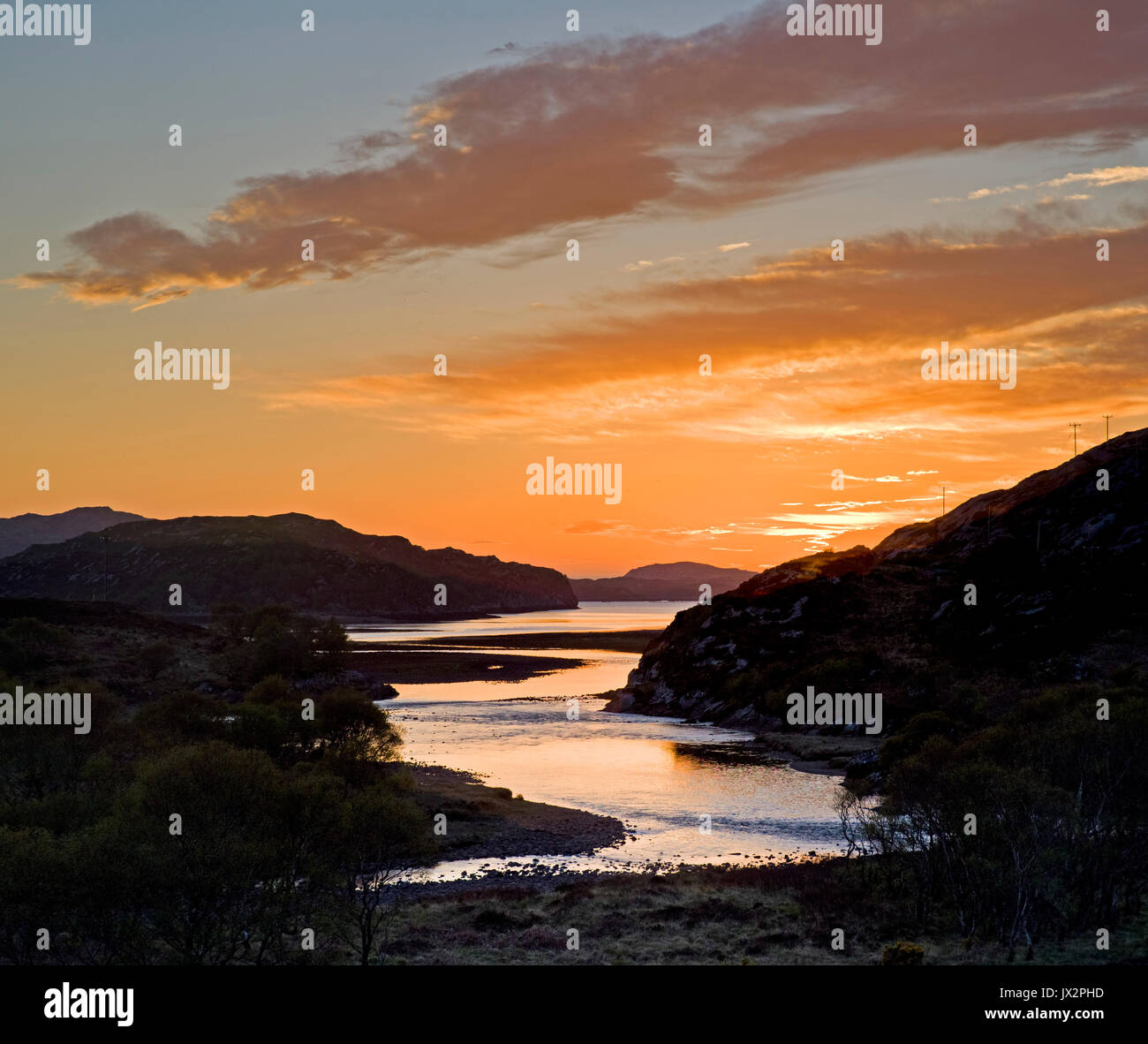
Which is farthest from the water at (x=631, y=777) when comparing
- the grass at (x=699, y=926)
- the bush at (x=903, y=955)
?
the bush at (x=903, y=955)

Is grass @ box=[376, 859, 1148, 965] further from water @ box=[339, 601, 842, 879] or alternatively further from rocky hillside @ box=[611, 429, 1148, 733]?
rocky hillside @ box=[611, 429, 1148, 733]

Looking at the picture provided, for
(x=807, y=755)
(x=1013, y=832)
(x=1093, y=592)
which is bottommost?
(x=807, y=755)

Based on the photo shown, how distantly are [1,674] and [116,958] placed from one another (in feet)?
197

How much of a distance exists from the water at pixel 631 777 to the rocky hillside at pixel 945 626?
14.6 metres

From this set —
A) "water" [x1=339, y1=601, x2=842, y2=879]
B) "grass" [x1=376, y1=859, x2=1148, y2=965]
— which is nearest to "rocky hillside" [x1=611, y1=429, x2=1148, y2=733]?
"water" [x1=339, y1=601, x2=842, y2=879]

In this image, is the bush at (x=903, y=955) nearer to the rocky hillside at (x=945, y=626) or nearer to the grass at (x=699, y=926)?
the grass at (x=699, y=926)

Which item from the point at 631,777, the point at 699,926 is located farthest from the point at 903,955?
the point at 631,777

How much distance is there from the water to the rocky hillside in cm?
1458

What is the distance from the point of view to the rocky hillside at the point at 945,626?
12950 cm

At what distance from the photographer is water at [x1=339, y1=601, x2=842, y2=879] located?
234 feet
